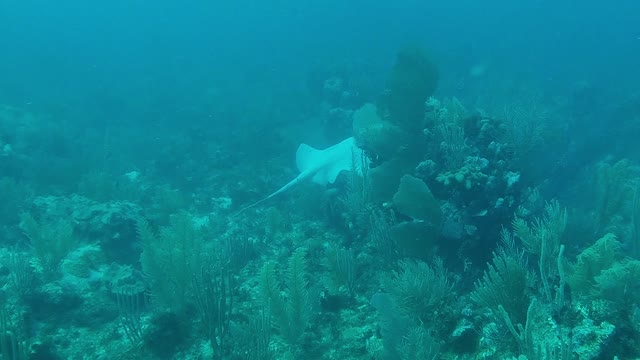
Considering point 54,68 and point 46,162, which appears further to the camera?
point 54,68

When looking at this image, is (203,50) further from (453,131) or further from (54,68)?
(453,131)

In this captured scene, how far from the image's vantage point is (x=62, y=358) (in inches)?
218

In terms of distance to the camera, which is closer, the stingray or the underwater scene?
the underwater scene

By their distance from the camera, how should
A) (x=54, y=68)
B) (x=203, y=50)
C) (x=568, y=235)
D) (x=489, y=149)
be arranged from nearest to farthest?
(x=489, y=149) < (x=568, y=235) < (x=54, y=68) < (x=203, y=50)

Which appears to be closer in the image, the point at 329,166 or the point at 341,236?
the point at 341,236

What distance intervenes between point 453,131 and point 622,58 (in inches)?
1451

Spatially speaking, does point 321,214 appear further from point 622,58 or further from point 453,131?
point 622,58

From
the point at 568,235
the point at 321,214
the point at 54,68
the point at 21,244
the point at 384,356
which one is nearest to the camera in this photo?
the point at 384,356

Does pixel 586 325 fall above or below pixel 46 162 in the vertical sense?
below

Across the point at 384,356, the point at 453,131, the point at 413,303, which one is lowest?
the point at 384,356

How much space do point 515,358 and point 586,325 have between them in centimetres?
77

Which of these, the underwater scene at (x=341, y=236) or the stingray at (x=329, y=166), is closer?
the underwater scene at (x=341, y=236)

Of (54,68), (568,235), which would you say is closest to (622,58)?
(568,235)

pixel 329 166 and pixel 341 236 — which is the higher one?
pixel 329 166
